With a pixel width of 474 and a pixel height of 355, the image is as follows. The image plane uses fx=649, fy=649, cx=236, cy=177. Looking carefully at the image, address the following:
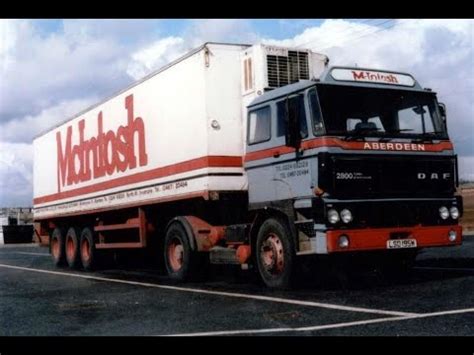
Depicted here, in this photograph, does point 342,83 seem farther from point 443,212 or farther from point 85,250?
point 85,250

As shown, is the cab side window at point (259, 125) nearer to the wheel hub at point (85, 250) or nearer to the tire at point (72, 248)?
the wheel hub at point (85, 250)

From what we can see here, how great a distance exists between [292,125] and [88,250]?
8.94 metres

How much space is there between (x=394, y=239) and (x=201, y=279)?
13.8ft

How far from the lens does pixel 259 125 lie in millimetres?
10492

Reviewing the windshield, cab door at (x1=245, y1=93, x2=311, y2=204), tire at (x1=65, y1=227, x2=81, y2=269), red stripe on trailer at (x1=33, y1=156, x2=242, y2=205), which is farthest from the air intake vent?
tire at (x1=65, y1=227, x2=81, y2=269)

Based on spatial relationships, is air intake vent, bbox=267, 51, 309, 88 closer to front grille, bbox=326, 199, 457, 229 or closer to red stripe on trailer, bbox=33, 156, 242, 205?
red stripe on trailer, bbox=33, 156, 242, 205

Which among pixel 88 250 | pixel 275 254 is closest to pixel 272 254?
pixel 275 254

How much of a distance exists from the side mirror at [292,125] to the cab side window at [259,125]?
81cm

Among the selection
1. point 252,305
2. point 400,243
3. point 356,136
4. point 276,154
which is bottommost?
point 252,305

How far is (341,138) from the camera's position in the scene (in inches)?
358

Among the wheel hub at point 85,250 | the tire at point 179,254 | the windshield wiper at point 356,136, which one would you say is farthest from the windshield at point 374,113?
the wheel hub at point 85,250

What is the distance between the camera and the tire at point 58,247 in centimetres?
1830
